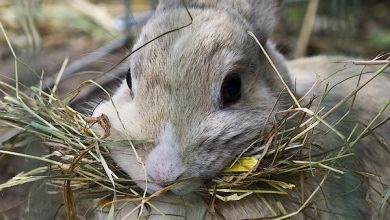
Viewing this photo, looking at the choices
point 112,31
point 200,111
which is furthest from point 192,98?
point 112,31

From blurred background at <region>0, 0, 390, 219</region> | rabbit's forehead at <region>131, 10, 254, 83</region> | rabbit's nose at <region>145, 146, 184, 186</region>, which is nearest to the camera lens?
rabbit's nose at <region>145, 146, 184, 186</region>

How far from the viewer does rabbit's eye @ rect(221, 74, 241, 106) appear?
250cm

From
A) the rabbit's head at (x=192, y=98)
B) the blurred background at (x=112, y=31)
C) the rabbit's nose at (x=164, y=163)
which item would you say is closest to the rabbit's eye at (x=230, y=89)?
the rabbit's head at (x=192, y=98)

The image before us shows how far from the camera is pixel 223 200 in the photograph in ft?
7.95

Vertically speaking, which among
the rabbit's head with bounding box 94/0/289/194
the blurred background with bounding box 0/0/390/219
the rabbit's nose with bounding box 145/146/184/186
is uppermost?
the blurred background with bounding box 0/0/390/219

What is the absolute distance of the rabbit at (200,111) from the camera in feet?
7.55

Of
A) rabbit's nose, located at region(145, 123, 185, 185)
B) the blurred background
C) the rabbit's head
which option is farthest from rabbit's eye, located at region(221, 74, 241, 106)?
the blurred background

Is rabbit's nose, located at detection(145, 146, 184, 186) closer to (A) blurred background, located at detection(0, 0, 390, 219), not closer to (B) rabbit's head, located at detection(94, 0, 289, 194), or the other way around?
(B) rabbit's head, located at detection(94, 0, 289, 194)

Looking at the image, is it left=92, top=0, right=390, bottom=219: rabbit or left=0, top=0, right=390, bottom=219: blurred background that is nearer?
left=92, top=0, right=390, bottom=219: rabbit

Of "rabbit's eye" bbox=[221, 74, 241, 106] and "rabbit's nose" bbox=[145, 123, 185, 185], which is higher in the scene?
"rabbit's eye" bbox=[221, 74, 241, 106]

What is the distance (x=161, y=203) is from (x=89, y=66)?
2091mm

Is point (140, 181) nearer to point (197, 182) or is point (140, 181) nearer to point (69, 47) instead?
point (197, 182)

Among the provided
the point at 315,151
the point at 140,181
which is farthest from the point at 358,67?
the point at 140,181

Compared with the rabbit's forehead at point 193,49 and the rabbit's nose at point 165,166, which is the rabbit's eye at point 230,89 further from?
the rabbit's nose at point 165,166
